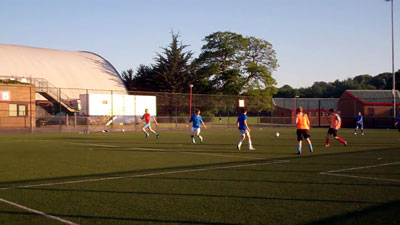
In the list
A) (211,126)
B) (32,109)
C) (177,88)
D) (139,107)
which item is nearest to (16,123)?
(32,109)

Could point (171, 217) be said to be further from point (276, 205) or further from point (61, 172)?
point (61, 172)

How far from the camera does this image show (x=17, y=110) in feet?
134

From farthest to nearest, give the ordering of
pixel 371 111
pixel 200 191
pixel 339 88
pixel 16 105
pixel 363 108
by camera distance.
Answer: pixel 339 88 → pixel 363 108 → pixel 371 111 → pixel 16 105 → pixel 200 191

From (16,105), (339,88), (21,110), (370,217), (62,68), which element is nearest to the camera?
(370,217)

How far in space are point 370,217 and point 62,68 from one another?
65.7 meters

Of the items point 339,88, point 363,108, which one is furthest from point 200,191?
point 339,88

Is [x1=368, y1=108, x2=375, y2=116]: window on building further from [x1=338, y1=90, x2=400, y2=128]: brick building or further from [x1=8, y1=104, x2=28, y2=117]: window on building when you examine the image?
[x1=8, y1=104, x2=28, y2=117]: window on building

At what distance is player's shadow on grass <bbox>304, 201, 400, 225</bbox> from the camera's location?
6.20 meters

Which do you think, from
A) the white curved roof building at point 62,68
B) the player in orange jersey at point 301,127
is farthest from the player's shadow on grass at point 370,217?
the white curved roof building at point 62,68

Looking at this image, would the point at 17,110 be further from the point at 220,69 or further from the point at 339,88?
the point at 339,88

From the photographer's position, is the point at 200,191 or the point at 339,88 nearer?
the point at 200,191

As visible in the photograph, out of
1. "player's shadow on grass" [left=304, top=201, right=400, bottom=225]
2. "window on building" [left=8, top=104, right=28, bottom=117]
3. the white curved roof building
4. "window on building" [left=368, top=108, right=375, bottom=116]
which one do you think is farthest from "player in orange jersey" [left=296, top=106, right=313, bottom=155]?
"window on building" [left=368, top=108, right=375, bottom=116]

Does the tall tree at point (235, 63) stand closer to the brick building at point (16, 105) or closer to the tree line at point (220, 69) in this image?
A: the tree line at point (220, 69)

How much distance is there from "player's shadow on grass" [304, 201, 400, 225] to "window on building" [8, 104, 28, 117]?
129 ft
